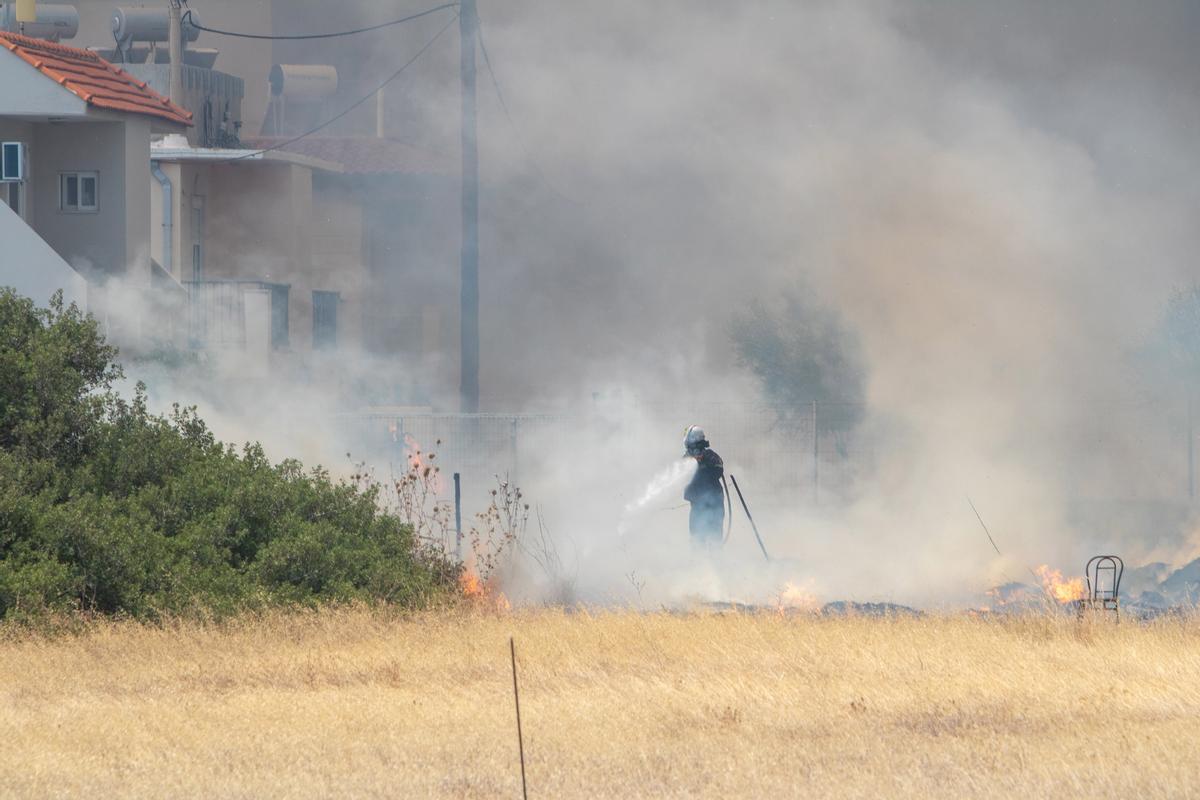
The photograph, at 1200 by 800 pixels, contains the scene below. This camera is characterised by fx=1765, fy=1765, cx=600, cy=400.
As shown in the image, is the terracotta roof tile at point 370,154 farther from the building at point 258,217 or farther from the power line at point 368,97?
the power line at point 368,97

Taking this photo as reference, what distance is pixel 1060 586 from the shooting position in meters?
16.5

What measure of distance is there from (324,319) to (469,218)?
9429 mm

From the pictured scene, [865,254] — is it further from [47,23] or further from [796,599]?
[796,599]

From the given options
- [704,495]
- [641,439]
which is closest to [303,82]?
[641,439]

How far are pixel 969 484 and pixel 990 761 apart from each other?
1686 cm

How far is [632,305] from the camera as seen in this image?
43469 mm

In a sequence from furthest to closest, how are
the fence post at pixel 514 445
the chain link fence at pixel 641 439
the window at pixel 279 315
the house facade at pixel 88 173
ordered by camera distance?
the window at pixel 279 315, the house facade at pixel 88 173, the chain link fence at pixel 641 439, the fence post at pixel 514 445

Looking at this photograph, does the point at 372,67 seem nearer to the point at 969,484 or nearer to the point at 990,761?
the point at 969,484

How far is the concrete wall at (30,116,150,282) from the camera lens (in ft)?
85.4

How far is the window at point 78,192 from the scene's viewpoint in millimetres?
26156

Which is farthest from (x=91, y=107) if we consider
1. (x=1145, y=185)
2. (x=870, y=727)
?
(x=1145, y=185)

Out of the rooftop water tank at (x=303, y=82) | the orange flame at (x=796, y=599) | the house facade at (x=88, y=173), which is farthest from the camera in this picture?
the rooftop water tank at (x=303, y=82)

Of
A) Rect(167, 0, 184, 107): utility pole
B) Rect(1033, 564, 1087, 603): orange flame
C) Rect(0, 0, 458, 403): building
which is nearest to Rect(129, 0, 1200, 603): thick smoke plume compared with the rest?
Rect(1033, 564, 1087, 603): orange flame

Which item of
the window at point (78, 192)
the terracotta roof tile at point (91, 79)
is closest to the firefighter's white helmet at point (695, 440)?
the terracotta roof tile at point (91, 79)
